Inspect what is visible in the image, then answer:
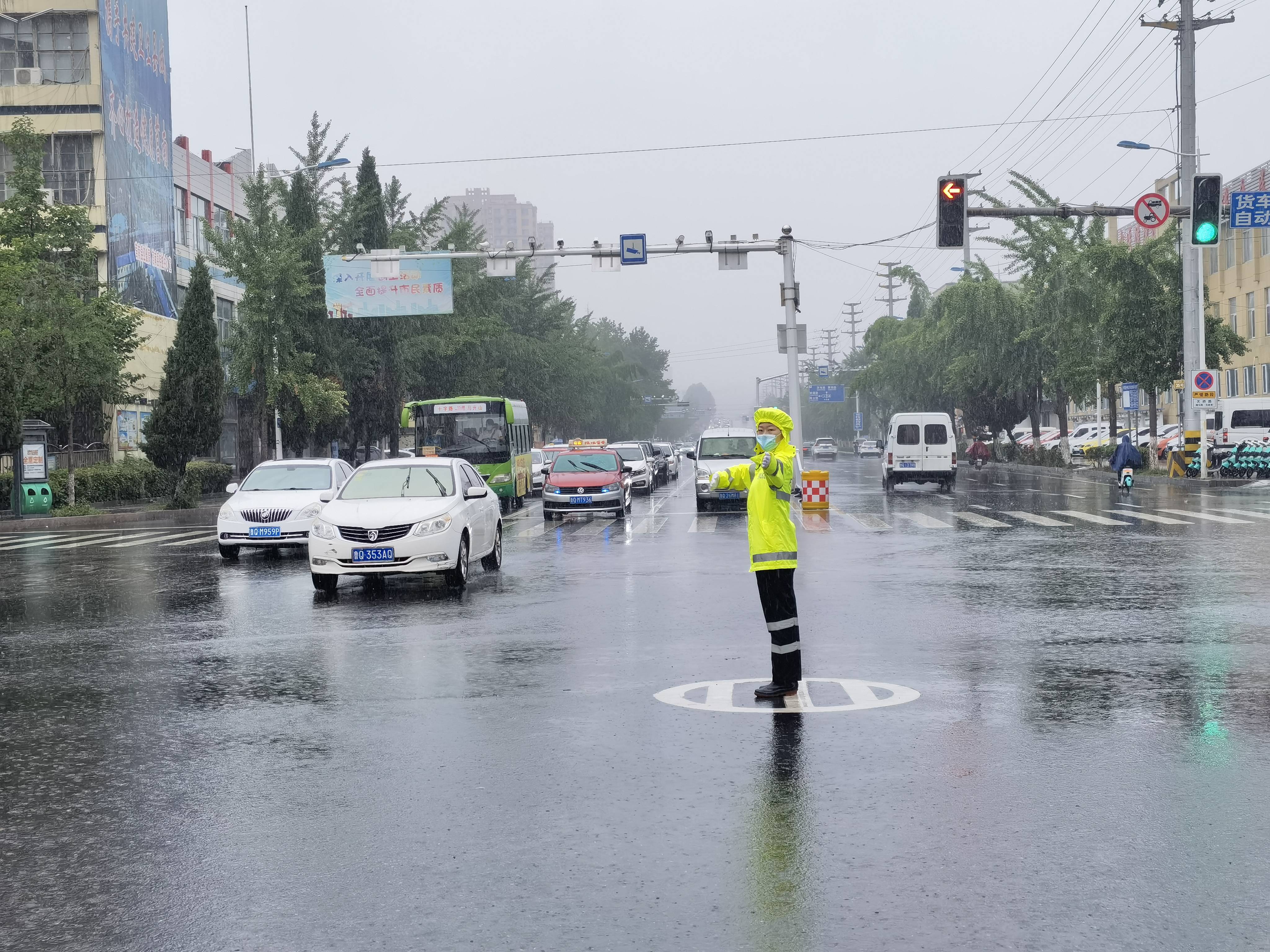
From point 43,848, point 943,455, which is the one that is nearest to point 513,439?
point 943,455

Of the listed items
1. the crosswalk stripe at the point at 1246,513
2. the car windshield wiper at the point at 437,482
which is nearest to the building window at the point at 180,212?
the crosswalk stripe at the point at 1246,513

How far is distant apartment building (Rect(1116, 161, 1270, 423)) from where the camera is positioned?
68.6m

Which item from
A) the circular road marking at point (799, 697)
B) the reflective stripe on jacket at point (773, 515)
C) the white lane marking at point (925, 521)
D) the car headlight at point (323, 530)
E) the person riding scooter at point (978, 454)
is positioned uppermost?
the reflective stripe on jacket at point (773, 515)

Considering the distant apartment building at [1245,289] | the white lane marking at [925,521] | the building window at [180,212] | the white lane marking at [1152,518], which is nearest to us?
the white lane marking at [1152,518]

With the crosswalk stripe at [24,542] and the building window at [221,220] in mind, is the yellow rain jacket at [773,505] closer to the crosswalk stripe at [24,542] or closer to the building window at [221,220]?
the crosswalk stripe at [24,542]

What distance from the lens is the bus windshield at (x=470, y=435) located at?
37.9 m

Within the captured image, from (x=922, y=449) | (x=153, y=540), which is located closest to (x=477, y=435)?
(x=922, y=449)

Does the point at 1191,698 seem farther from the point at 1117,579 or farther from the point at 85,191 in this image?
the point at 85,191

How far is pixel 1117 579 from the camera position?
50.6 feet

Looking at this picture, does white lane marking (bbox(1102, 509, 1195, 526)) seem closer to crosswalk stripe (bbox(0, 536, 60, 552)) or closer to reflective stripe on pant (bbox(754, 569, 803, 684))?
reflective stripe on pant (bbox(754, 569, 803, 684))

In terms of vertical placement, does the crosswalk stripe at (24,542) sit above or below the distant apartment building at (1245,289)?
below

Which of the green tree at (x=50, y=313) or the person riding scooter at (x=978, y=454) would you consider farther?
the person riding scooter at (x=978, y=454)

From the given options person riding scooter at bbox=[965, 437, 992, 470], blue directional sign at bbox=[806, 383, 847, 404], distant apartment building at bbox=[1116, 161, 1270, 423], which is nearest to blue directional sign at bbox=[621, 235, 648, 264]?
person riding scooter at bbox=[965, 437, 992, 470]

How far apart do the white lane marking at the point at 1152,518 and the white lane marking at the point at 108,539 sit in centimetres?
1773
